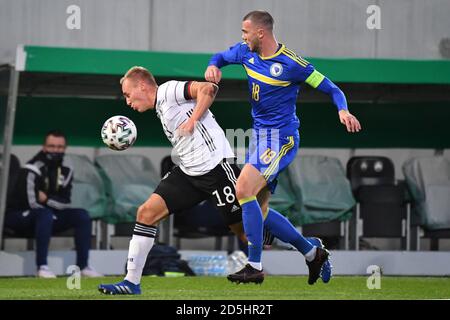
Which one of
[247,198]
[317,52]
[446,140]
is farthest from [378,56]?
[247,198]

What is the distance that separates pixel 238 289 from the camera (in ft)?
37.3

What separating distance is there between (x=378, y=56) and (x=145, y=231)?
7.40 metres

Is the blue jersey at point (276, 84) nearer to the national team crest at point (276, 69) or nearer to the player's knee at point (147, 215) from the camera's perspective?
the national team crest at point (276, 69)

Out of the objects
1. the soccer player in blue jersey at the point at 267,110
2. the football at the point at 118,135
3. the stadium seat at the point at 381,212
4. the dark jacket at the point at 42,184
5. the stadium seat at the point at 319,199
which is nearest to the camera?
the soccer player in blue jersey at the point at 267,110

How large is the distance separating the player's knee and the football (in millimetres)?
768

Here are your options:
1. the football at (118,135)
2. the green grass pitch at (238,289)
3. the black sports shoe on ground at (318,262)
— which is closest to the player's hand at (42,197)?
the green grass pitch at (238,289)

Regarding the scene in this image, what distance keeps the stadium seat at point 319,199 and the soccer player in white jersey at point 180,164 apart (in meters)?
5.98

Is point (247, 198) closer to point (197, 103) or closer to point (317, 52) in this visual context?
point (197, 103)

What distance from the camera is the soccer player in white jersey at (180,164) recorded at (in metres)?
9.71

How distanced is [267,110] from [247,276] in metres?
1.38

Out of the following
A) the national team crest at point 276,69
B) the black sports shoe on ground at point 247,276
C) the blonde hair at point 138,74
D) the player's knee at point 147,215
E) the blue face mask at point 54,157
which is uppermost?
the national team crest at point 276,69

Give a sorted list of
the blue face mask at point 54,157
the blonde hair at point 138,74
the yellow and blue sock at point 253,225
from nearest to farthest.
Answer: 1. the blonde hair at point 138,74
2. the yellow and blue sock at point 253,225
3. the blue face mask at point 54,157

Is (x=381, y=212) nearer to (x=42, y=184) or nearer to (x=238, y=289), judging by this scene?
(x=42, y=184)

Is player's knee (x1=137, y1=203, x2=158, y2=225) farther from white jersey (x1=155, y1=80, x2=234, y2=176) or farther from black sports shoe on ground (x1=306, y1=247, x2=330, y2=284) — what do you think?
black sports shoe on ground (x1=306, y1=247, x2=330, y2=284)
